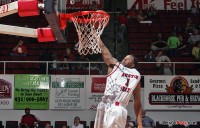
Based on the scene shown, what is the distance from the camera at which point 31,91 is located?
57.4 feet

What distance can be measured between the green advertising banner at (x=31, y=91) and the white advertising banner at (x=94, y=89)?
131 cm

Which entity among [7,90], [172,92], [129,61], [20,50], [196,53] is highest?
[20,50]

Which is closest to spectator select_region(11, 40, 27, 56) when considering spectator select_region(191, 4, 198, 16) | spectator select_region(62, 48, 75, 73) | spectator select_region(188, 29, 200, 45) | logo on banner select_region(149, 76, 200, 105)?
spectator select_region(62, 48, 75, 73)

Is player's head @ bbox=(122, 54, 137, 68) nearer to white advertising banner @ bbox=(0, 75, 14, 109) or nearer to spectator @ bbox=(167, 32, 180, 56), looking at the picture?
white advertising banner @ bbox=(0, 75, 14, 109)

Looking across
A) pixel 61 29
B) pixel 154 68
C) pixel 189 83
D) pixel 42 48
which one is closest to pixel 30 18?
pixel 42 48

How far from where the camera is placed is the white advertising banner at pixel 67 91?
17.3 meters

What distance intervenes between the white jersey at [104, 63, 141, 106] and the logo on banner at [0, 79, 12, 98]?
10.4 metres

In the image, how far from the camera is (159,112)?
17.8m

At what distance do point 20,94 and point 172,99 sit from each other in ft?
16.2

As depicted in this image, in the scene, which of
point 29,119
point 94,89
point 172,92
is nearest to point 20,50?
point 94,89

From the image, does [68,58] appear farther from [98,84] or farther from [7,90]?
[7,90]

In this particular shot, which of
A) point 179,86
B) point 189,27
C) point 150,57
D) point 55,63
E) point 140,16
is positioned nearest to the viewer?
point 179,86

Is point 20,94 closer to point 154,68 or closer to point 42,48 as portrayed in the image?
point 42,48

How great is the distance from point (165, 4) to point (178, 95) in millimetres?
7022
